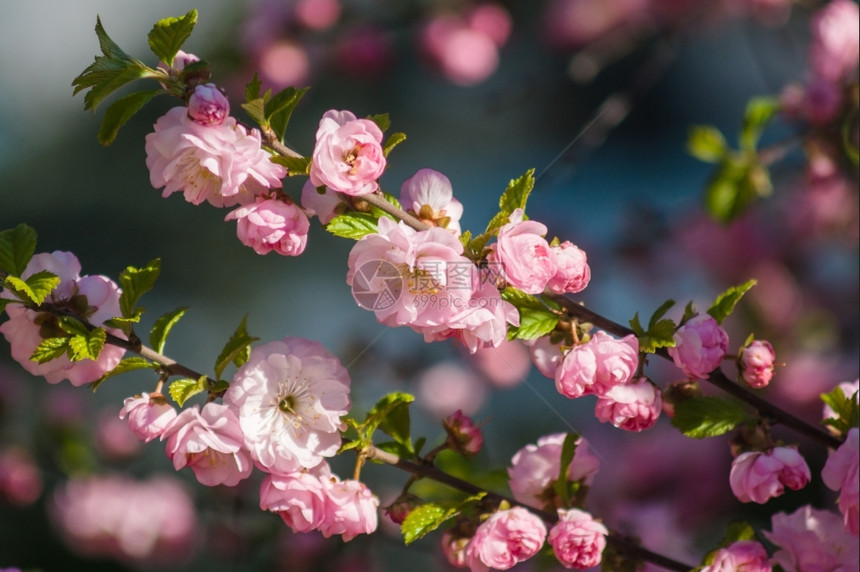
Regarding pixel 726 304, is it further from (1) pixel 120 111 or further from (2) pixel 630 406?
(1) pixel 120 111

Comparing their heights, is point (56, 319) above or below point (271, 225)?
below

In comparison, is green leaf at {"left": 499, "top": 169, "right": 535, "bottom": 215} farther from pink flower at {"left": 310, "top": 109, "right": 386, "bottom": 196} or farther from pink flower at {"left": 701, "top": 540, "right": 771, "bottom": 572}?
pink flower at {"left": 701, "top": 540, "right": 771, "bottom": 572}

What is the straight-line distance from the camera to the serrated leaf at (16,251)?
0.60m

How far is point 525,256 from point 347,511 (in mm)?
235

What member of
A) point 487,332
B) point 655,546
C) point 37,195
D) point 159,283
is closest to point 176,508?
point 159,283

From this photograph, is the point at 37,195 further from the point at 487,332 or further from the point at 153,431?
the point at 487,332

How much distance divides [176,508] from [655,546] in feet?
3.34

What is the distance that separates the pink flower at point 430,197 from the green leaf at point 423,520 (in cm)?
22

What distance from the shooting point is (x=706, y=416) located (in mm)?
675

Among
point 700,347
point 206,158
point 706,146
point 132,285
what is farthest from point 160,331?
point 706,146

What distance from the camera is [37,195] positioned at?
1.89 metres

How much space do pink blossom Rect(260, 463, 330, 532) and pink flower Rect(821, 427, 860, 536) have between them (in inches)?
14.8

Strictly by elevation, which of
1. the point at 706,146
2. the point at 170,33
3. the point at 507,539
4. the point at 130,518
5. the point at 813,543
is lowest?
the point at 130,518

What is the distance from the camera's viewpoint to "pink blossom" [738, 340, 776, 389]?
626 millimetres
